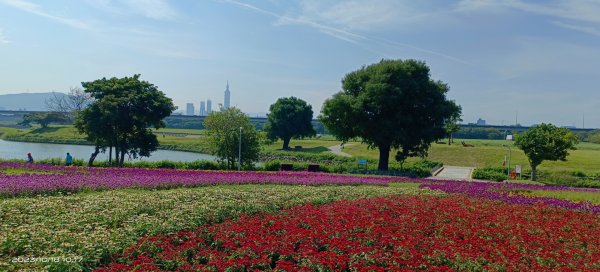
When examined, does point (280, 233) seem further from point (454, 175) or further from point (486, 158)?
point (486, 158)

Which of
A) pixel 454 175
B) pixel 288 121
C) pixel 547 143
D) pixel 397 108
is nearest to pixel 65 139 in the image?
pixel 288 121

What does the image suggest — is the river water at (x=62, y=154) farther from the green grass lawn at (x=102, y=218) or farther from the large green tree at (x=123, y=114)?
the green grass lawn at (x=102, y=218)

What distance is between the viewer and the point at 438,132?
40.8 metres

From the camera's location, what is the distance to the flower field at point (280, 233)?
8305 millimetres

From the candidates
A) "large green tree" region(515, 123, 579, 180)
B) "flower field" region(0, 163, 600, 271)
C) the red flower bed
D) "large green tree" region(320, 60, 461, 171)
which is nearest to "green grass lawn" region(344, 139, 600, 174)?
"large green tree" region(515, 123, 579, 180)

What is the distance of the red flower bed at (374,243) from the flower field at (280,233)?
28mm

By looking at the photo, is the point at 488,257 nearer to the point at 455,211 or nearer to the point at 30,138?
the point at 455,211

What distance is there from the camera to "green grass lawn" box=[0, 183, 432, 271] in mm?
8242

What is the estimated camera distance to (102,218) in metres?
11.0

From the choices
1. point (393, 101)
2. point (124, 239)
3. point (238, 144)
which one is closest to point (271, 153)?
point (238, 144)

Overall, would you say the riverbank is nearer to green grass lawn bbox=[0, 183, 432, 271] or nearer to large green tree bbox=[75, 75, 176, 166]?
large green tree bbox=[75, 75, 176, 166]

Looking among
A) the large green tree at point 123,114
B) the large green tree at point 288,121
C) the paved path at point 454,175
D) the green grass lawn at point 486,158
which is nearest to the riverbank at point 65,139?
the large green tree at point 288,121

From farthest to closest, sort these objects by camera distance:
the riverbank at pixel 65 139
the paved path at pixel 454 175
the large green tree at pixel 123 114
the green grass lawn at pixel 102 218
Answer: the riverbank at pixel 65 139
the paved path at pixel 454 175
the large green tree at pixel 123 114
the green grass lawn at pixel 102 218

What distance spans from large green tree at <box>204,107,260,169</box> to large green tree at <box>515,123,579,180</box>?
963 inches
